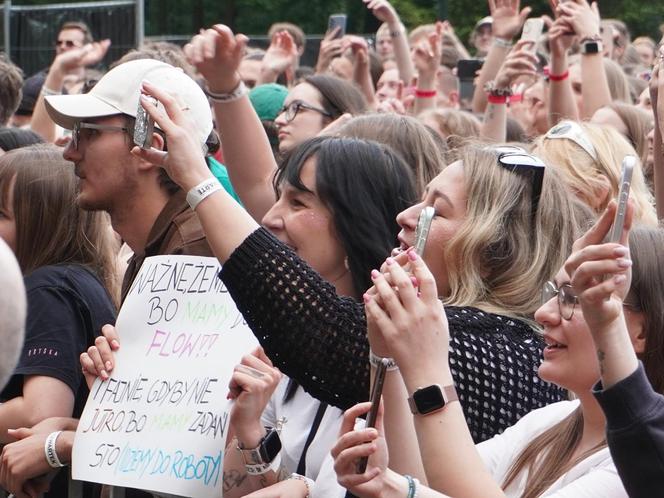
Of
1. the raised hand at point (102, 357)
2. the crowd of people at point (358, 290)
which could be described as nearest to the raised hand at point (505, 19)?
the crowd of people at point (358, 290)

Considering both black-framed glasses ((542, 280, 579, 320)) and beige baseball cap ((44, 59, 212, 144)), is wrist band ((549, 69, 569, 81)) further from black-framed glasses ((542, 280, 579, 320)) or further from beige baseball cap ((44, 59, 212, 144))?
black-framed glasses ((542, 280, 579, 320))

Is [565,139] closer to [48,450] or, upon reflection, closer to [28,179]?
[28,179]

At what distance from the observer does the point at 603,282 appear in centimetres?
230

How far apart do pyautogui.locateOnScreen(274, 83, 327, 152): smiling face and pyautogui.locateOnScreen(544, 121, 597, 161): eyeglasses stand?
1.44 meters

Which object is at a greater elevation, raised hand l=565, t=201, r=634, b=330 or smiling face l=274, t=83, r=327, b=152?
raised hand l=565, t=201, r=634, b=330

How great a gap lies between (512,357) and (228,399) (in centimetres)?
73

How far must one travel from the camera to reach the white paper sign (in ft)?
11.5

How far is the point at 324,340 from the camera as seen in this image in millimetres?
3184

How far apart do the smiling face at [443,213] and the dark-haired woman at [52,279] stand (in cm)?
118

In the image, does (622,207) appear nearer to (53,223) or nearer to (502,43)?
(53,223)

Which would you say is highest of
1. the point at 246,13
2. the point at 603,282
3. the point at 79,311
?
the point at 603,282

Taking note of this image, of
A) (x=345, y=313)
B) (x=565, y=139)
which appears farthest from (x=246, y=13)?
(x=345, y=313)

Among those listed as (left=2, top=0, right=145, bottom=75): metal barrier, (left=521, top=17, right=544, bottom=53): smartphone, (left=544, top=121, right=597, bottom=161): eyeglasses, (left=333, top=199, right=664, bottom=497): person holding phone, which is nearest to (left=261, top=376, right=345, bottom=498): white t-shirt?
→ (left=333, top=199, right=664, bottom=497): person holding phone

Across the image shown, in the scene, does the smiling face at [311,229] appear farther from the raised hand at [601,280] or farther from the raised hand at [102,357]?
the raised hand at [601,280]
